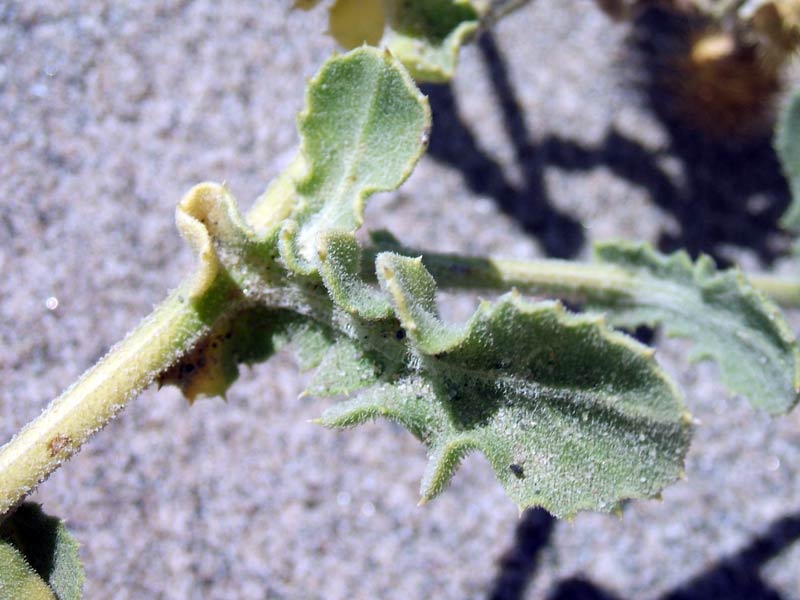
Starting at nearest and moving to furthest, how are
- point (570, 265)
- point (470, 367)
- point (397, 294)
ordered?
point (397, 294)
point (470, 367)
point (570, 265)

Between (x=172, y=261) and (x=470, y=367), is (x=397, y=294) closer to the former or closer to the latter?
(x=470, y=367)

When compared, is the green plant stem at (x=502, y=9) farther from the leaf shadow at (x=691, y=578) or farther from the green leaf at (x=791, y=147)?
the leaf shadow at (x=691, y=578)

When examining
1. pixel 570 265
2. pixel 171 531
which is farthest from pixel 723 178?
pixel 171 531

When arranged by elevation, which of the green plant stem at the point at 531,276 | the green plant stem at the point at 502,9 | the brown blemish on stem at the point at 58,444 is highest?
the brown blemish on stem at the point at 58,444

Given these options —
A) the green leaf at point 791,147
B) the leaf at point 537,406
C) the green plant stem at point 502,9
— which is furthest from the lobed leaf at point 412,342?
the green leaf at point 791,147

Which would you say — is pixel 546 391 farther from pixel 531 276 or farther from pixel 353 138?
pixel 353 138

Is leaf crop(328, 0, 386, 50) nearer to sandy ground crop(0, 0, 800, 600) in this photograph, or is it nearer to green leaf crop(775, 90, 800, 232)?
sandy ground crop(0, 0, 800, 600)

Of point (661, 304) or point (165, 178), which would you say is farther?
point (165, 178)

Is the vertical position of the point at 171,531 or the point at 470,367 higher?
the point at 470,367
